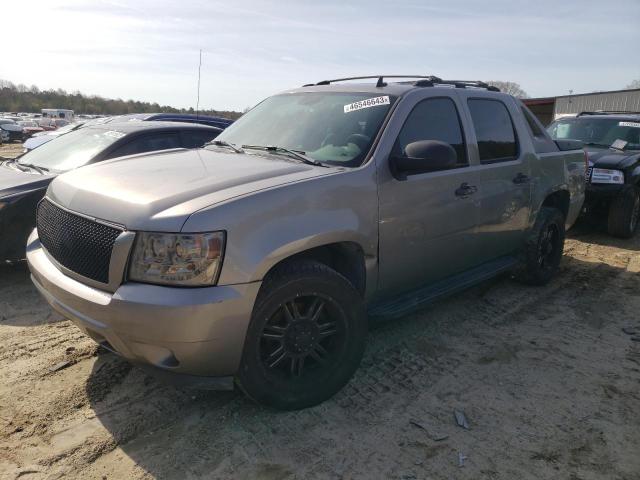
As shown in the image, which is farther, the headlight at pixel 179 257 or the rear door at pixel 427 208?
the rear door at pixel 427 208

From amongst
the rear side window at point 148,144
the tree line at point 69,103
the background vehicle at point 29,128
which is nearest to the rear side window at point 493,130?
the rear side window at point 148,144

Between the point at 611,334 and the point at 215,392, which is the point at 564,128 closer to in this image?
the point at 611,334

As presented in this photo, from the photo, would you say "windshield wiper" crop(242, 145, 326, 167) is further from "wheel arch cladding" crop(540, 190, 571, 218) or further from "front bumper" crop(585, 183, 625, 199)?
"front bumper" crop(585, 183, 625, 199)

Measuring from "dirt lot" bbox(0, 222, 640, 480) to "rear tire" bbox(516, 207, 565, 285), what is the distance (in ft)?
2.94

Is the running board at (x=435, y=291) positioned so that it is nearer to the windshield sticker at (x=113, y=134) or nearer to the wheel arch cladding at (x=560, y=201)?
the wheel arch cladding at (x=560, y=201)

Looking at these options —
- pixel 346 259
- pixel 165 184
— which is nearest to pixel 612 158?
pixel 346 259

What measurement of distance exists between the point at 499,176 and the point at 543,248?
1459 mm

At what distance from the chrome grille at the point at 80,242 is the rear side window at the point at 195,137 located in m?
3.19

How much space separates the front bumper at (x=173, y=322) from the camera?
2.38m

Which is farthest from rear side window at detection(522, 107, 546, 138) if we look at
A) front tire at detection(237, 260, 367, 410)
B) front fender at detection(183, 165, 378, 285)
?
front tire at detection(237, 260, 367, 410)

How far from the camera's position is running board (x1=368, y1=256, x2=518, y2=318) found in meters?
3.41

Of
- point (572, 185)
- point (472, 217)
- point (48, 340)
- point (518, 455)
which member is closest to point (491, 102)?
point (472, 217)

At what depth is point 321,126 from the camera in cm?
360

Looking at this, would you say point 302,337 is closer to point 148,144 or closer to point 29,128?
point 148,144
